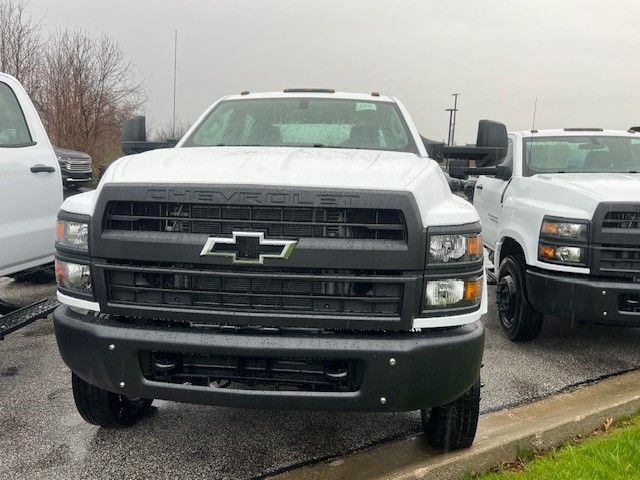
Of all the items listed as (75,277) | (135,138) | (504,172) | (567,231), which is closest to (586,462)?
(567,231)

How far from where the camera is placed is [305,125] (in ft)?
14.0

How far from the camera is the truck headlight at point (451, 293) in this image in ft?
8.45

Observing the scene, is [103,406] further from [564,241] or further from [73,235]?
A: [564,241]

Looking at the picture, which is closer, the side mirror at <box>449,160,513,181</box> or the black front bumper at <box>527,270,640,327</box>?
the black front bumper at <box>527,270,640,327</box>

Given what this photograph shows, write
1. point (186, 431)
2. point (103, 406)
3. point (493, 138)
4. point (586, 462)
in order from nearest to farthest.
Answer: point (586, 462)
point (103, 406)
point (186, 431)
point (493, 138)

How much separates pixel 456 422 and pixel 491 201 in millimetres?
3864

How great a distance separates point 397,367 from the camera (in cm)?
251

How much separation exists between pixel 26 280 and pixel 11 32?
1786cm

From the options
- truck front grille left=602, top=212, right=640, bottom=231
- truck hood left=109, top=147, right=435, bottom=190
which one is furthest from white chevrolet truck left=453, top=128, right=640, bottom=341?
truck hood left=109, top=147, right=435, bottom=190

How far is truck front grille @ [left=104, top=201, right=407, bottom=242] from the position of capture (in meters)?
2.54

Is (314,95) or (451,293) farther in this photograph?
(314,95)

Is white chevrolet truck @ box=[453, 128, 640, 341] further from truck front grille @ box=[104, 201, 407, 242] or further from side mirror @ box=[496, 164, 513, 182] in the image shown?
truck front grille @ box=[104, 201, 407, 242]

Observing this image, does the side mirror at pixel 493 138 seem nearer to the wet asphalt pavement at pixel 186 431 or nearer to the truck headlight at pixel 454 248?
the truck headlight at pixel 454 248

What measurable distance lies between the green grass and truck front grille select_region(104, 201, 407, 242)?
1.37 metres
